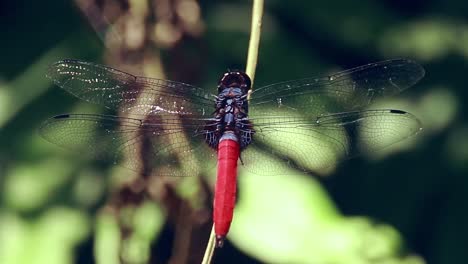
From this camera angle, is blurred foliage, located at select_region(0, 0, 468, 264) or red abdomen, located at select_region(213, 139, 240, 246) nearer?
red abdomen, located at select_region(213, 139, 240, 246)

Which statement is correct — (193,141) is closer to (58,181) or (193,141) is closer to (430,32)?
(58,181)

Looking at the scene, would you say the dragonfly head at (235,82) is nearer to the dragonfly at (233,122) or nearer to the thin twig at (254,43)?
the dragonfly at (233,122)

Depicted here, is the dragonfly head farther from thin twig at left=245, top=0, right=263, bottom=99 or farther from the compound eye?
thin twig at left=245, top=0, right=263, bottom=99

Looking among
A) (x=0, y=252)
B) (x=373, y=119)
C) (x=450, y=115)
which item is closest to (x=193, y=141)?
(x=373, y=119)

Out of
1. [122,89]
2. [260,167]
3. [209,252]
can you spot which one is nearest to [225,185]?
[260,167]

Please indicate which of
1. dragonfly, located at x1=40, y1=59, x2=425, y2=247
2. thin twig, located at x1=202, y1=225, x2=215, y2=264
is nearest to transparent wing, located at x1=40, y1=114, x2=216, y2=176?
dragonfly, located at x1=40, y1=59, x2=425, y2=247

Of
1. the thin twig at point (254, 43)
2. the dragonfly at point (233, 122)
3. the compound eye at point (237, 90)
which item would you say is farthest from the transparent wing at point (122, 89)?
the thin twig at point (254, 43)
